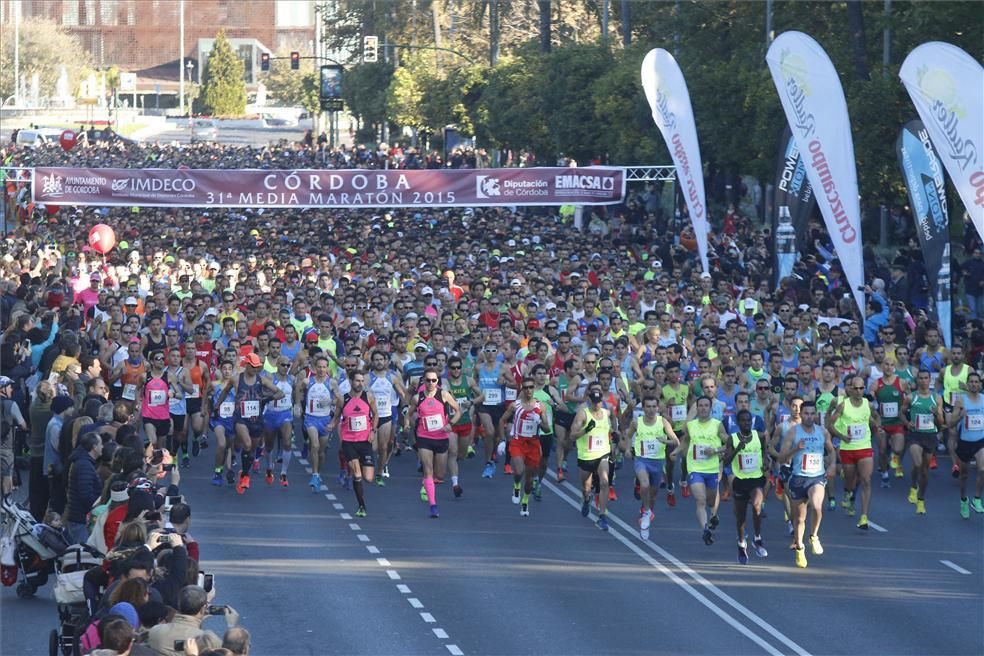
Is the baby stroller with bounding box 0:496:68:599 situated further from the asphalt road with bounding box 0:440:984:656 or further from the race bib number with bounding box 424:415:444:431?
the race bib number with bounding box 424:415:444:431

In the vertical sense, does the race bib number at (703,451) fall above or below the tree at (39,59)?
below

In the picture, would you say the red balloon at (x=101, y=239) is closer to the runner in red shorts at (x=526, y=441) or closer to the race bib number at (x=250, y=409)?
the race bib number at (x=250, y=409)

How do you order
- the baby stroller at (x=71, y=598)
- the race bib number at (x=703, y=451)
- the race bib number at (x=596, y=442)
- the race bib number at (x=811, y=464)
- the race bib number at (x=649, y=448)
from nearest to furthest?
the baby stroller at (x=71, y=598) < the race bib number at (x=811, y=464) < the race bib number at (x=703, y=451) < the race bib number at (x=649, y=448) < the race bib number at (x=596, y=442)

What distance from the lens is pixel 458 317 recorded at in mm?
23453

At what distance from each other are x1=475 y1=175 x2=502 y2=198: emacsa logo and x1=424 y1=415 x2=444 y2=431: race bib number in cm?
1784

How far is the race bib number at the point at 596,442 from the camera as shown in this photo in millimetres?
17438

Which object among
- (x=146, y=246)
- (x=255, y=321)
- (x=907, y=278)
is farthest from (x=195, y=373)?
(x=146, y=246)

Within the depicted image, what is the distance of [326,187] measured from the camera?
35.6 meters

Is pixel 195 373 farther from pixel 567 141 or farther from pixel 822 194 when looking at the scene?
pixel 567 141

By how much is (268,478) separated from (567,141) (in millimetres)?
30102

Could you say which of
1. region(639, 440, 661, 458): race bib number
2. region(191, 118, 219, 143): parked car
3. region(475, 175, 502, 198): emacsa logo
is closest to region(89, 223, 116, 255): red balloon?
region(475, 175, 502, 198): emacsa logo

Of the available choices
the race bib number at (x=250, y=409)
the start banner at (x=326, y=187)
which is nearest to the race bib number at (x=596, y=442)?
the race bib number at (x=250, y=409)

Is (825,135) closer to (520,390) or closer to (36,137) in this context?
(520,390)

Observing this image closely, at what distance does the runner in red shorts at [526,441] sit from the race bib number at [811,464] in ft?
10.0
